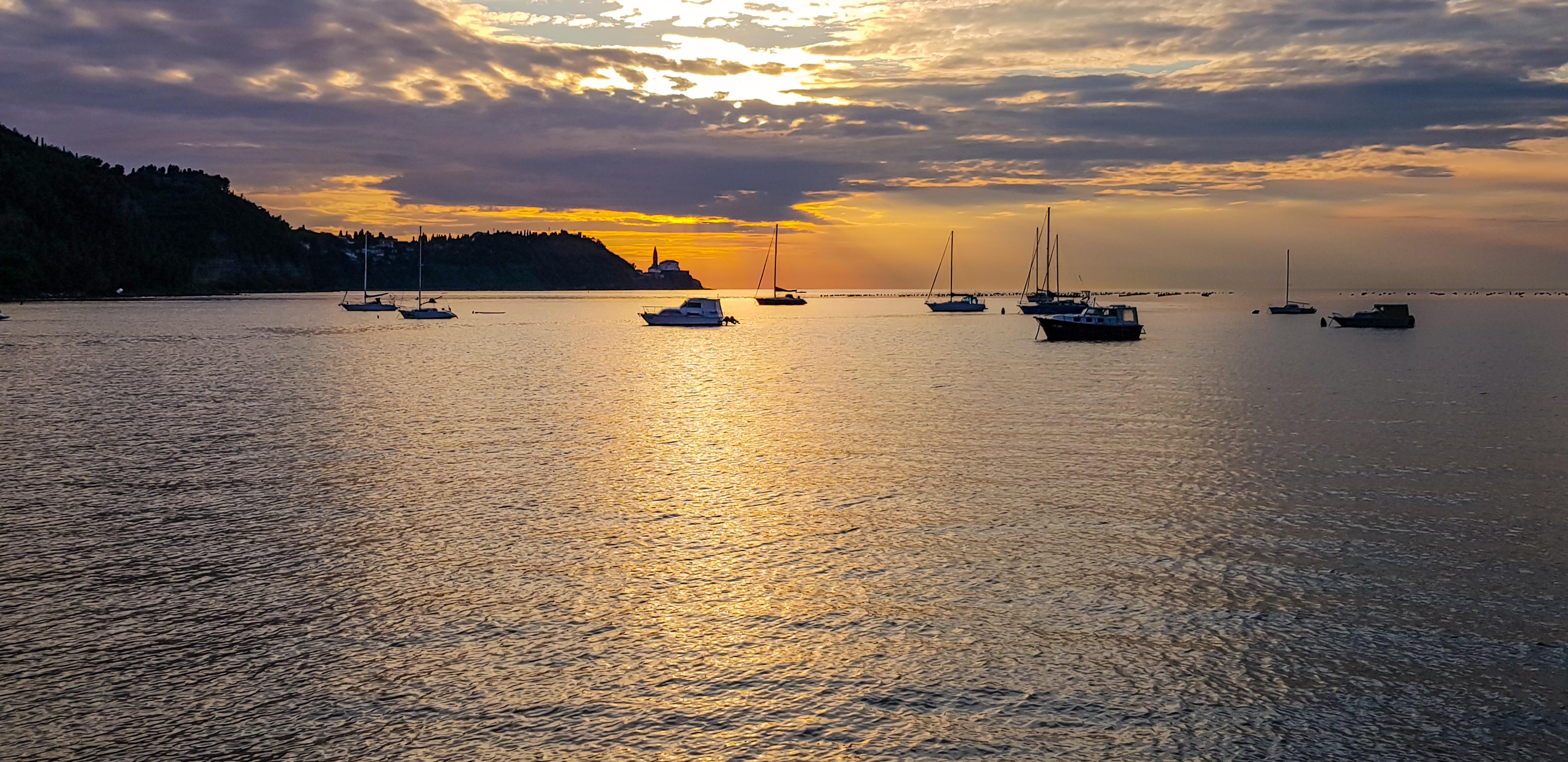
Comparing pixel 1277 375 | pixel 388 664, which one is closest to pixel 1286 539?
pixel 388 664

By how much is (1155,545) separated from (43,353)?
2731 inches

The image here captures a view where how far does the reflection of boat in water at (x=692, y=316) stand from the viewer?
13388 centimetres

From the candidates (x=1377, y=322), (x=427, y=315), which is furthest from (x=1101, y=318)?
(x=427, y=315)

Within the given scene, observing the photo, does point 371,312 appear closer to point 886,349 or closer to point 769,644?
point 886,349

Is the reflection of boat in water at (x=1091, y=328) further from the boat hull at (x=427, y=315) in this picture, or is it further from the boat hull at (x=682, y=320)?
the boat hull at (x=427, y=315)

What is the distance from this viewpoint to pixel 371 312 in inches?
6791

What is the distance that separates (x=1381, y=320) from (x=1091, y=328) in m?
50.8

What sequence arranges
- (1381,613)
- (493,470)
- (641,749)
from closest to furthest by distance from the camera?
(641,749), (1381,613), (493,470)

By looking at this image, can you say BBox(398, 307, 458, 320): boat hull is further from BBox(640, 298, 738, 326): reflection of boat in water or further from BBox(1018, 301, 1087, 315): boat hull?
BBox(1018, 301, 1087, 315): boat hull

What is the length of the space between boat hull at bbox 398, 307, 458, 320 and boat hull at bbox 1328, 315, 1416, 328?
11026 cm

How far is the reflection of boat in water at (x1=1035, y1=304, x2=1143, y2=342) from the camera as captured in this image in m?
91.9

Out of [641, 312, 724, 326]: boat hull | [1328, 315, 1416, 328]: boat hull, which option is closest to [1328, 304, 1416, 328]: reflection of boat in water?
[1328, 315, 1416, 328]: boat hull

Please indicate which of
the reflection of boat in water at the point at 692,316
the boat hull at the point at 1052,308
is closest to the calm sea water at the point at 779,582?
the boat hull at the point at 1052,308

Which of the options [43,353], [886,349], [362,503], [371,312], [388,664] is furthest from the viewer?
[371,312]
